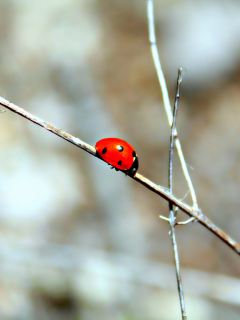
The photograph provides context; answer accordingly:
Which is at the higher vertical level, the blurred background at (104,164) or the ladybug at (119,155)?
the blurred background at (104,164)

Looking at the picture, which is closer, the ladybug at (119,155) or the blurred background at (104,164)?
the ladybug at (119,155)

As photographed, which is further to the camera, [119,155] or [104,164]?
[104,164]

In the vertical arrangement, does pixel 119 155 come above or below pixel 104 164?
below

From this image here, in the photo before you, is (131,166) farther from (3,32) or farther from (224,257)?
(3,32)
